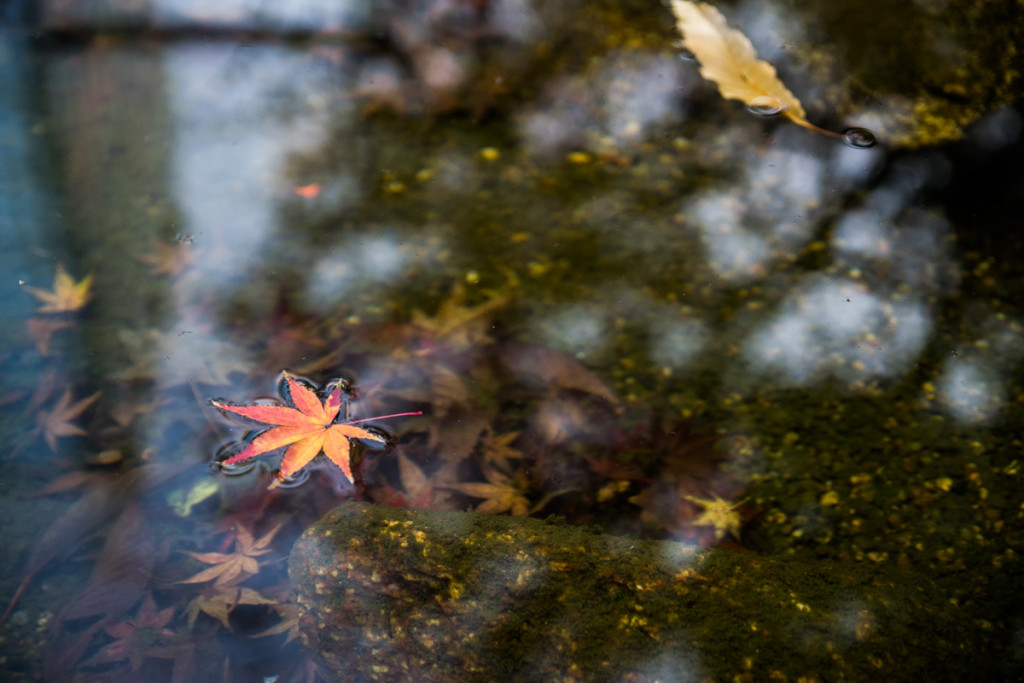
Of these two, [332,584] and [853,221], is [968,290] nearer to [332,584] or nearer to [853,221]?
[853,221]

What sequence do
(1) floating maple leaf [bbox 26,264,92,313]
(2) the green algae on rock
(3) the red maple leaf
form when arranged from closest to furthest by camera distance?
1. (2) the green algae on rock
2. (3) the red maple leaf
3. (1) floating maple leaf [bbox 26,264,92,313]

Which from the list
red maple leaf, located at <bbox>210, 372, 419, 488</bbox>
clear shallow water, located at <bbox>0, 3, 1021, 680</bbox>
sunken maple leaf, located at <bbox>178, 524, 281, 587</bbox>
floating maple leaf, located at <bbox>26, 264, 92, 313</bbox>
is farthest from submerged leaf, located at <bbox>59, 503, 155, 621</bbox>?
floating maple leaf, located at <bbox>26, 264, 92, 313</bbox>

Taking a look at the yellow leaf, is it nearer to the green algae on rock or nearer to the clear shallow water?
the clear shallow water

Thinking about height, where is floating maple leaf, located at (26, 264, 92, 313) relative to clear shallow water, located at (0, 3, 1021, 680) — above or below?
below

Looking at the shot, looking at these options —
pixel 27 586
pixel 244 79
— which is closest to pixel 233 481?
pixel 27 586

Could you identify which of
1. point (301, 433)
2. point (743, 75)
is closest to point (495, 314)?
point (301, 433)

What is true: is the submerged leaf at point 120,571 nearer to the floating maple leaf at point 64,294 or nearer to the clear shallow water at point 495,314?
the clear shallow water at point 495,314
